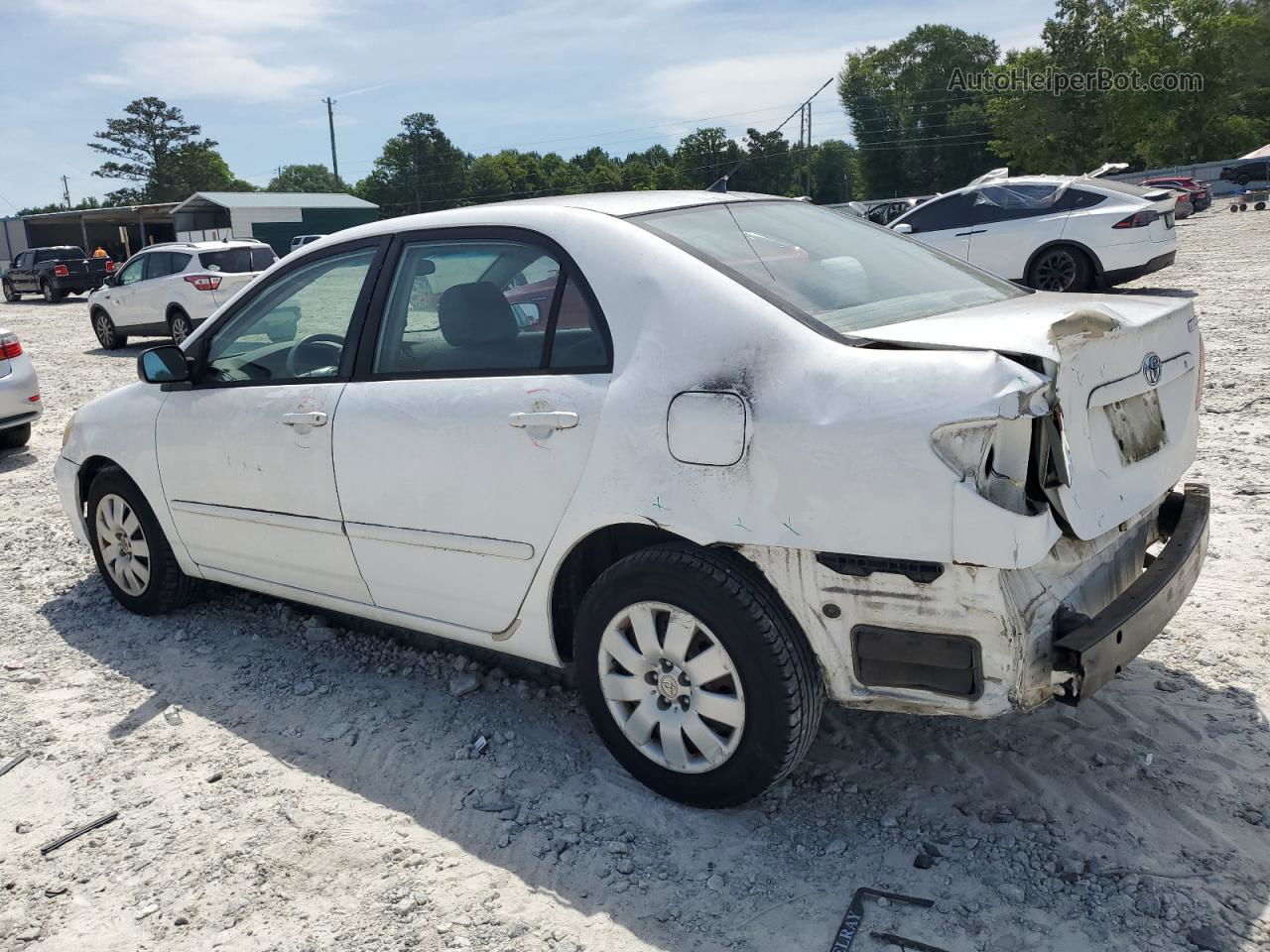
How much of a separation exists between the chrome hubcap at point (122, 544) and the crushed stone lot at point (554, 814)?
416 mm

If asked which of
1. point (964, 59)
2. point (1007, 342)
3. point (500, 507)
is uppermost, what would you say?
point (964, 59)

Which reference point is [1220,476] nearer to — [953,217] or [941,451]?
[941,451]

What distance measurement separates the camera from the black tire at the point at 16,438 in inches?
371

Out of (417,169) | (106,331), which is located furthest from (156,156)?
(106,331)

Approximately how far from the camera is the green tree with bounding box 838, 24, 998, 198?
86.6 metres

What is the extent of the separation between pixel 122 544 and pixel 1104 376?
430 centimetres

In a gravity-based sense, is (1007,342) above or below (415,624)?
above

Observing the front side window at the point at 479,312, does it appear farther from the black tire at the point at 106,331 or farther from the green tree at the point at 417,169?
the green tree at the point at 417,169

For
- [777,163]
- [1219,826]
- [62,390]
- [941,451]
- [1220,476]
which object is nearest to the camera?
[941,451]

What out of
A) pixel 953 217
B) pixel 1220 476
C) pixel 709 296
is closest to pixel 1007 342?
pixel 709 296

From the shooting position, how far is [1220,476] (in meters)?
5.75

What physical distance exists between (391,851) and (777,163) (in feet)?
300

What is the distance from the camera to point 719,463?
9.02 feet

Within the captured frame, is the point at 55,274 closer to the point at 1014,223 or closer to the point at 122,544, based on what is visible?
the point at 1014,223
